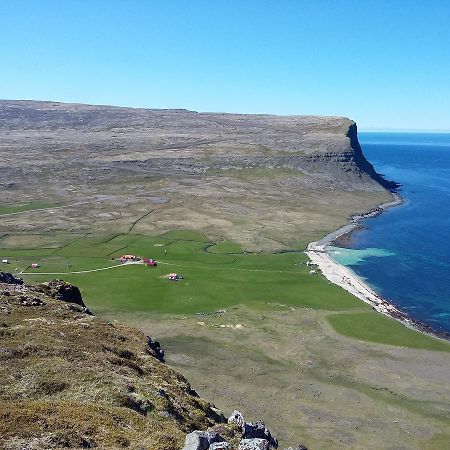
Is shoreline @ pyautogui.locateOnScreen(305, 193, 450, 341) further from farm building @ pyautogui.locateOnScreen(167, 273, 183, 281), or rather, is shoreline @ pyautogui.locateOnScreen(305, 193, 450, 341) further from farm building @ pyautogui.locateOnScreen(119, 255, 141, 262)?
farm building @ pyautogui.locateOnScreen(119, 255, 141, 262)

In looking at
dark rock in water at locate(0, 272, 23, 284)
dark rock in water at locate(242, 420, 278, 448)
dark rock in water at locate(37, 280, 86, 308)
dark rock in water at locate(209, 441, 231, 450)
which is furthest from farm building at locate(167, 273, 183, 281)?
dark rock in water at locate(209, 441, 231, 450)

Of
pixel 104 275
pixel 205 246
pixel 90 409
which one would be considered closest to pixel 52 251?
pixel 104 275

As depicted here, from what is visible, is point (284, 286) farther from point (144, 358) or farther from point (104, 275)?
point (144, 358)

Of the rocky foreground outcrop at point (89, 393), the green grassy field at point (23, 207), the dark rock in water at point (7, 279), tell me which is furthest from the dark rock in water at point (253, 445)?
the green grassy field at point (23, 207)

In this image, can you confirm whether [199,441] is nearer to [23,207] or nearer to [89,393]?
[89,393]

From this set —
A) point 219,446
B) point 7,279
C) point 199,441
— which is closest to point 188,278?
point 7,279

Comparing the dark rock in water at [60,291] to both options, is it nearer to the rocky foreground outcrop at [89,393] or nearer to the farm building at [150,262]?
the rocky foreground outcrop at [89,393]
